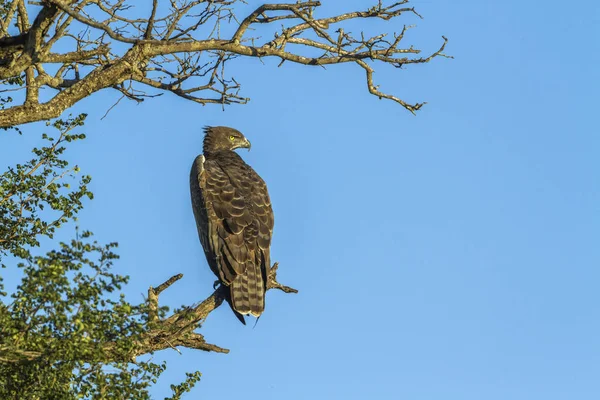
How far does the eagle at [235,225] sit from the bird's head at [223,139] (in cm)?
107

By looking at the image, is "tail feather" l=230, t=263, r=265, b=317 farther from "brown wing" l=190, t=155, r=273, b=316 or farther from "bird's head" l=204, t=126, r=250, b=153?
"bird's head" l=204, t=126, r=250, b=153

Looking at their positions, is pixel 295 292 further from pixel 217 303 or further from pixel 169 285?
pixel 169 285

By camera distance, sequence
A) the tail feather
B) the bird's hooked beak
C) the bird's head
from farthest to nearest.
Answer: the bird's hooked beak, the bird's head, the tail feather

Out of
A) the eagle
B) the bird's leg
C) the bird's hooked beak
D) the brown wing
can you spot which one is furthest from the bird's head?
the bird's leg

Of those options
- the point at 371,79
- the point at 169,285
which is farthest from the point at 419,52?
the point at 169,285

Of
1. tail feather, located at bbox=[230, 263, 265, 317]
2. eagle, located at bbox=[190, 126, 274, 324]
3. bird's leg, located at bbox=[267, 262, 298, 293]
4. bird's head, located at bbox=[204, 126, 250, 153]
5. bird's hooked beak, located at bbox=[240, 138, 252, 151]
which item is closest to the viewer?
tail feather, located at bbox=[230, 263, 265, 317]

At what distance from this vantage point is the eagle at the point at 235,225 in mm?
12555

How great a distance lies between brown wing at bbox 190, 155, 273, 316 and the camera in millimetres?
12586

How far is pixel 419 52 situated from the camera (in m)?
11.2

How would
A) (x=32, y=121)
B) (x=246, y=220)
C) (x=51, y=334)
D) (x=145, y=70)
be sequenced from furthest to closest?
1. (x=246, y=220)
2. (x=145, y=70)
3. (x=32, y=121)
4. (x=51, y=334)

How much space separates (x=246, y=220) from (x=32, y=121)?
4320mm

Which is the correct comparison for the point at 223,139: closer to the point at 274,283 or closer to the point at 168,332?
the point at 274,283

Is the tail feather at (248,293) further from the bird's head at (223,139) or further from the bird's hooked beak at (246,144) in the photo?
the bird's hooked beak at (246,144)

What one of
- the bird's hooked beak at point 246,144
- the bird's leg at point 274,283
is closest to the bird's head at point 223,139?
the bird's hooked beak at point 246,144
